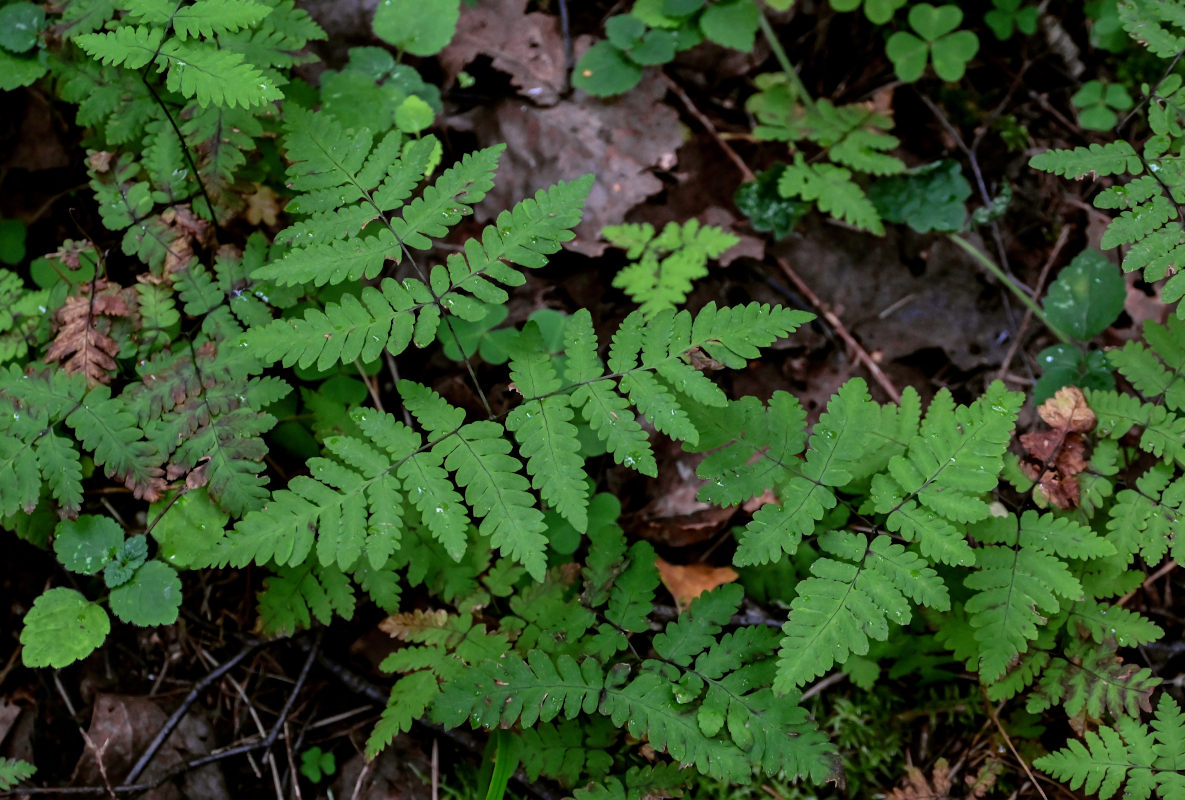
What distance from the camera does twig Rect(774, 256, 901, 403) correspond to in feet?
12.9

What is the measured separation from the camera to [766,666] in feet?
9.03

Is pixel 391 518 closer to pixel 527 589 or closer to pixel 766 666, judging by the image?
pixel 527 589

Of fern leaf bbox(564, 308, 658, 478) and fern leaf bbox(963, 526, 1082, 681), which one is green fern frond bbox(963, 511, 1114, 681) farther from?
fern leaf bbox(564, 308, 658, 478)

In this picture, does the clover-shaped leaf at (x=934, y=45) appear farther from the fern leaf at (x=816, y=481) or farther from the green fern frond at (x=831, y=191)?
the fern leaf at (x=816, y=481)

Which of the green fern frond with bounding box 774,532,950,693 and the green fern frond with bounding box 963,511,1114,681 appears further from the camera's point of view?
the green fern frond with bounding box 963,511,1114,681

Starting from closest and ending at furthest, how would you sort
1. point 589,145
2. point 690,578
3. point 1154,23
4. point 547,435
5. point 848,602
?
point 848,602, point 547,435, point 1154,23, point 690,578, point 589,145

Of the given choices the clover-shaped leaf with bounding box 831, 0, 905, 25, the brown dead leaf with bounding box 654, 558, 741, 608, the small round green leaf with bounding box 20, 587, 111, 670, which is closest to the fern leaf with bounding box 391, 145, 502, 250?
the brown dead leaf with bounding box 654, 558, 741, 608

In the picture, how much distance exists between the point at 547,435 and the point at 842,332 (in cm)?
Result: 203

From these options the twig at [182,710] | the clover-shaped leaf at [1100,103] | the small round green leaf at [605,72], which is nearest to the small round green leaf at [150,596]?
the twig at [182,710]

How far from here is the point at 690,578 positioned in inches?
136

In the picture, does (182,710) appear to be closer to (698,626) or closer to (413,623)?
(413,623)

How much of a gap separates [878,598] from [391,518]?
5.23 ft

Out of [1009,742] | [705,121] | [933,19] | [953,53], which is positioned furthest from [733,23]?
[1009,742]

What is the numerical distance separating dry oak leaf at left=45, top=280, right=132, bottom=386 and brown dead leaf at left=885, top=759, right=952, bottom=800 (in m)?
3.43
